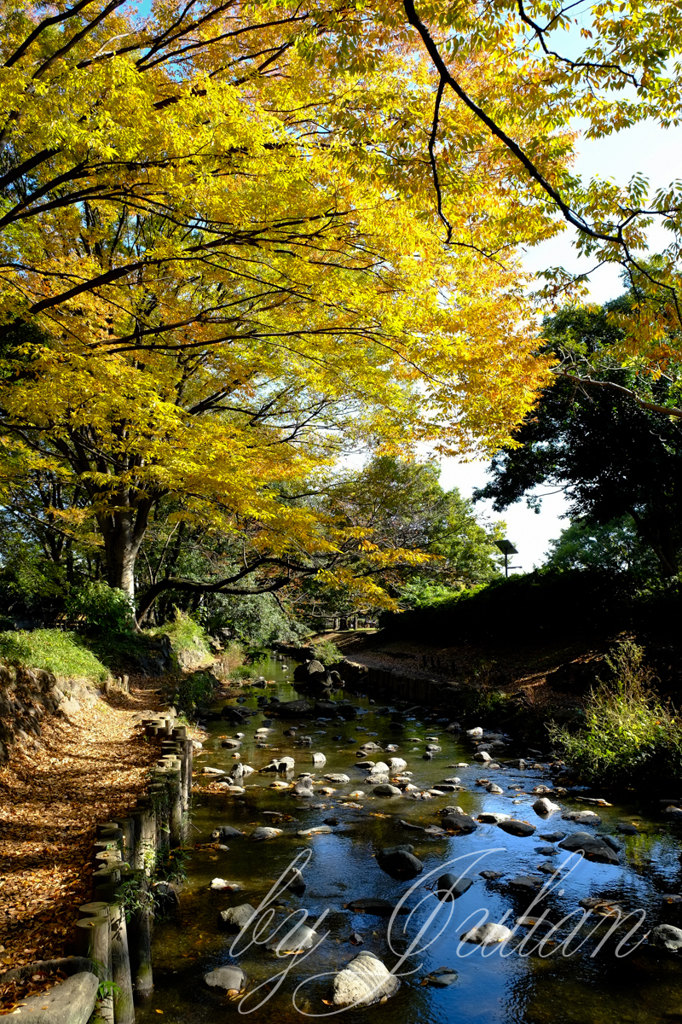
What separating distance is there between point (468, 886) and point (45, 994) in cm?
363

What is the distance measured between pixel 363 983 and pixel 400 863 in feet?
5.97

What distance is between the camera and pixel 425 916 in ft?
15.4

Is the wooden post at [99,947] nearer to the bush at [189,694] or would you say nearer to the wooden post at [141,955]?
→ the wooden post at [141,955]

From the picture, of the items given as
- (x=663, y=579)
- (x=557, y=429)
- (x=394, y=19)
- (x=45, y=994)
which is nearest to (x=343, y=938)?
(x=45, y=994)

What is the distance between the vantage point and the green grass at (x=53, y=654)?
8.12 meters

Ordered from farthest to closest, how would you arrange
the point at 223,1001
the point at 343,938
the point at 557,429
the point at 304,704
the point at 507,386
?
the point at 557,429 → the point at 304,704 → the point at 507,386 → the point at 343,938 → the point at 223,1001

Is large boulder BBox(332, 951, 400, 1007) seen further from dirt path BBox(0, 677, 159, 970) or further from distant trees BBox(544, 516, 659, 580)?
distant trees BBox(544, 516, 659, 580)

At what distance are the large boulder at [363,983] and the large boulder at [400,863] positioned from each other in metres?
1.51

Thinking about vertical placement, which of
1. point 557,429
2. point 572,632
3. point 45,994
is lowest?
point 45,994

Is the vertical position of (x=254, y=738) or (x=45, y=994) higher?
(x=45, y=994)

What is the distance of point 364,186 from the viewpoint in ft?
16.3

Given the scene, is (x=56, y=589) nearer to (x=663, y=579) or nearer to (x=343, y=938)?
(x=343, y=938)

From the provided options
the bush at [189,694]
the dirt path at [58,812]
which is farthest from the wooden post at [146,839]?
the bush at [189,694]

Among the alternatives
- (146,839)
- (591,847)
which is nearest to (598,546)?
(591,847)
